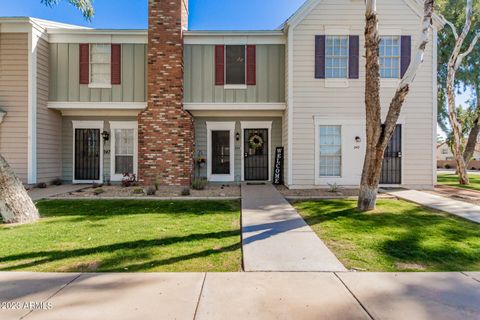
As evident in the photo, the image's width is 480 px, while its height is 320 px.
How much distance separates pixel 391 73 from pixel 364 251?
319 inches

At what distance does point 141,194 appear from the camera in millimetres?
8578

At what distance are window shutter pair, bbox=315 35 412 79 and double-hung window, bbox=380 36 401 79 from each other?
180 millimetres

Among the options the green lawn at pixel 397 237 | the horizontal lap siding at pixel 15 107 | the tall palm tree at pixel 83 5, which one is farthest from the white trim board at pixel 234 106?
Answer: the horizontal lap siding at pixel 15 107

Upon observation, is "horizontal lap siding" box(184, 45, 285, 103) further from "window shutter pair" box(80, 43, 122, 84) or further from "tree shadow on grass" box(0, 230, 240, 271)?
"tree shadow on grass" box(0, 230, 240, 271)

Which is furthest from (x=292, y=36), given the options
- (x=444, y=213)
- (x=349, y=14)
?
(x=444, y=213)

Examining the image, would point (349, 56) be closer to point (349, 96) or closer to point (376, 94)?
point (349, 96)

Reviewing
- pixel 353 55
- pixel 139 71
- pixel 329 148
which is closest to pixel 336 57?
pixel 353 55

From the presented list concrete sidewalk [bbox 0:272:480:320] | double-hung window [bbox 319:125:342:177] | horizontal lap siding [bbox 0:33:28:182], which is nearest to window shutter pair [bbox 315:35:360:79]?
double-hung window [bbox 319:125:342:177]

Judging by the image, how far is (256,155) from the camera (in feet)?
37.7

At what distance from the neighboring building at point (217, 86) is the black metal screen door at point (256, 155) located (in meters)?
0.86

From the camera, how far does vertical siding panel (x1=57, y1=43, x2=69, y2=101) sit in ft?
34.2

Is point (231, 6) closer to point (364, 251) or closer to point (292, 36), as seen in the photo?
point (292, 36)

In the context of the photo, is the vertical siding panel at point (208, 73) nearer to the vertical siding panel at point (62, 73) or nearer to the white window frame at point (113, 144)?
the white window frame at point (113, 144)

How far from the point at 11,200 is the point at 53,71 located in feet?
23.0
